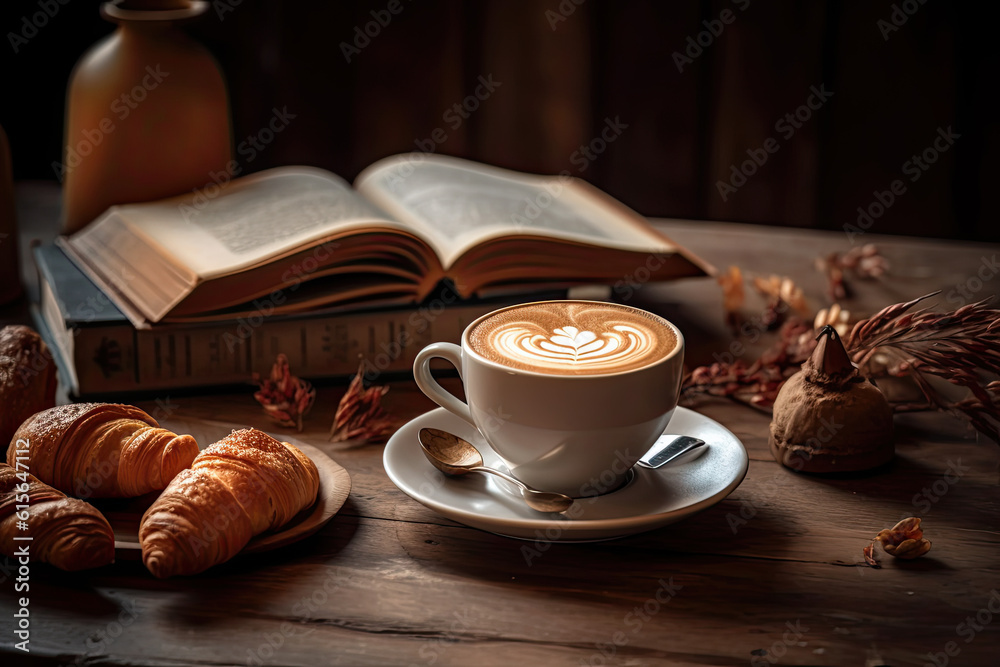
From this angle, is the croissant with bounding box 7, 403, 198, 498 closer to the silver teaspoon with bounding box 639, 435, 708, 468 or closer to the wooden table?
the wooden table

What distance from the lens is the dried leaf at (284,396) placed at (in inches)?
45.7

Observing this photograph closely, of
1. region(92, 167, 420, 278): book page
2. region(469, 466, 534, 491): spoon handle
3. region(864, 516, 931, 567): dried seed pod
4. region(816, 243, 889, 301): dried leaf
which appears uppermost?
region(92, 167, 420, 278): book page

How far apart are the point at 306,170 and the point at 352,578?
92 centimetres

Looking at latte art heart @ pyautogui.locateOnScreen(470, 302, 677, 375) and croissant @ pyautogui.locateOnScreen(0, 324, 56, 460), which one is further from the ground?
latte art heart @ pyautogui.locateOnScreen(470, 302, 677, 375)

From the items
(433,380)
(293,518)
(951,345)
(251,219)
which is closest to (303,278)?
(251,219)

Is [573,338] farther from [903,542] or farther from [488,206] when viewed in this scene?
[488,206]

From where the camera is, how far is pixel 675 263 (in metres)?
1.39

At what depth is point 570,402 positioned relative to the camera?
856 millimetres

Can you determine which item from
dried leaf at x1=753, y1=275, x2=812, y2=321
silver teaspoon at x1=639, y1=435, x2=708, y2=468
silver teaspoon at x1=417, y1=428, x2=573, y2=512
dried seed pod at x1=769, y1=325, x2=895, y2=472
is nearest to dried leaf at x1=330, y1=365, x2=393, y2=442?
silver teaspoon at x1=417, y1=428, x2=573, y2=512

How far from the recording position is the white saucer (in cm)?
84

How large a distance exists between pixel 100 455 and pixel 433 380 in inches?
12.8

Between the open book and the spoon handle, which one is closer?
the spoon handle

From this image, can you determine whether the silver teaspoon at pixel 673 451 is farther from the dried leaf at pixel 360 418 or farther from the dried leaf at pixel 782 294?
the dried leaf at pixel 782 294

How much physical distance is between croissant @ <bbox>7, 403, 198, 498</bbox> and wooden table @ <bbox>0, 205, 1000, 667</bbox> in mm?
91
